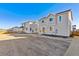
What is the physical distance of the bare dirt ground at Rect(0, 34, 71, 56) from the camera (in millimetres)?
2104

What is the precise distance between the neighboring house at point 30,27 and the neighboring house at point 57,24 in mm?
80

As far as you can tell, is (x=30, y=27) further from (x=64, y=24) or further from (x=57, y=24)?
(x=64, y=24)

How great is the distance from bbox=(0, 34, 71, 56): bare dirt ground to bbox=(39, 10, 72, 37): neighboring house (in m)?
0.10

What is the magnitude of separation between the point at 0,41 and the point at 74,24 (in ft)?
3.83

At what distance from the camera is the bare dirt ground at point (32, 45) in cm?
210

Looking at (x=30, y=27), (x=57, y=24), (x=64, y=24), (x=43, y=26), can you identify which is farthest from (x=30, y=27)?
(x=64, y=24)

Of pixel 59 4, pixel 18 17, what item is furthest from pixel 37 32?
pixel 59 4

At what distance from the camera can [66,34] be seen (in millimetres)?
2162

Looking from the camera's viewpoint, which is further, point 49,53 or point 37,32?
point 37,32

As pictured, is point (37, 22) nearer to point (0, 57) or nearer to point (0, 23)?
point (0, 23)

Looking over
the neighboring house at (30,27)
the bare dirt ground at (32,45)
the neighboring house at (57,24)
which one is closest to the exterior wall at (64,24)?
the neighboring house at (57,24)

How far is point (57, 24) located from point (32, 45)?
0.50 metres

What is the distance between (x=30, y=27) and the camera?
2271mm

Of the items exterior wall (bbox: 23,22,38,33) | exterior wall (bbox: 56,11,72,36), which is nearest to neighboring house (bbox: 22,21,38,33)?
exterior wall (bbox: 23,22,38,33)
